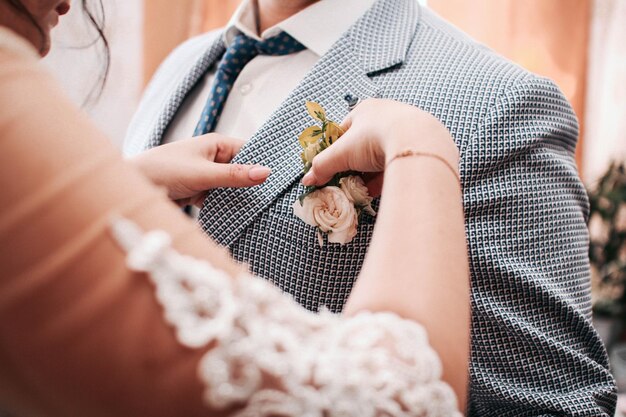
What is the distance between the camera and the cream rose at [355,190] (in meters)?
0.77

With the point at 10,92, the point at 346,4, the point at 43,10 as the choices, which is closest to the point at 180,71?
the point at 346,4

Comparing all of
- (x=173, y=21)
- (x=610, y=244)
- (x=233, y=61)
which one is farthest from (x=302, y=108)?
(x=610, y=244)

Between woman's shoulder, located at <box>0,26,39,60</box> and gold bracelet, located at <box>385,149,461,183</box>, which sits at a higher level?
woman's shoulder, located at <box>0,26,39,60</box>

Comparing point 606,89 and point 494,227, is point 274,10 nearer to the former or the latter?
point 494,227

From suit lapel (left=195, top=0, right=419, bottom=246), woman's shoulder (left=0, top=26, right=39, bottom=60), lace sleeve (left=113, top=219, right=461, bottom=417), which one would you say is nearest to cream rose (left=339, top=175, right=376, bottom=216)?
suit lapel (left=195, top=0, right=419, bottom=246)

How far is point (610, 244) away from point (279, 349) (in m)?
2.33

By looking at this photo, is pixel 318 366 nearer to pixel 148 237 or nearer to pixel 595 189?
pixel 148 237

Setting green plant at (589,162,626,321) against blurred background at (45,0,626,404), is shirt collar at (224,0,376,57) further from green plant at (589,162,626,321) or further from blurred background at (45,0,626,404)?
green plant at (589,162,626,321)

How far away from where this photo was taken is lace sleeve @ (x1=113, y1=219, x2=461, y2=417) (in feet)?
1.38

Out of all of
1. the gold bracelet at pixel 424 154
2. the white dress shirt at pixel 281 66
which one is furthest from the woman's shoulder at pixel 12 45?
the white dress shirt at pixel 281 66

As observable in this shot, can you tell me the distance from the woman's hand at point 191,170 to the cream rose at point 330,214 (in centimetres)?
9

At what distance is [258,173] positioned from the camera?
85 cm

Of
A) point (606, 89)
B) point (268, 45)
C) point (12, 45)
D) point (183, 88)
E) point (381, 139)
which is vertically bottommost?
point (606, 89)

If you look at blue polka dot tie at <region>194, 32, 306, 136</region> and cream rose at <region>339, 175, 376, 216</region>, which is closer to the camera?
cream rose at <region>339, 175, 376, 216</region>
